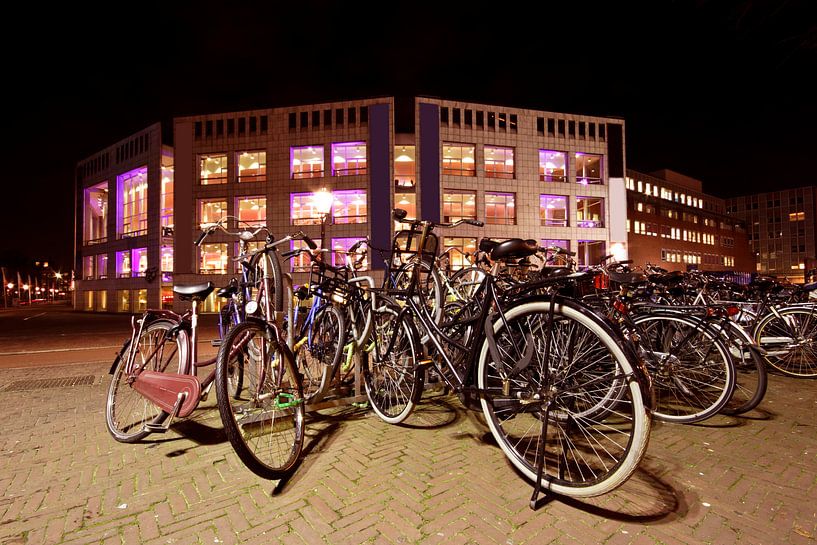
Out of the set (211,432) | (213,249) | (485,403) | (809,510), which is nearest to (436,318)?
(485,403)

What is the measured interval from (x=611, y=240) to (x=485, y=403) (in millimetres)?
37226

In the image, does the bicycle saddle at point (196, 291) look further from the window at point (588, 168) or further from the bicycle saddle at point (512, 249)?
the window at point (588, 168)

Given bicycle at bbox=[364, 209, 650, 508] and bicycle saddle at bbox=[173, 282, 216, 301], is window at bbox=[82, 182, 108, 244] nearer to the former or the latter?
bicycle saddle at bbox=[173, 282, 216, 301]

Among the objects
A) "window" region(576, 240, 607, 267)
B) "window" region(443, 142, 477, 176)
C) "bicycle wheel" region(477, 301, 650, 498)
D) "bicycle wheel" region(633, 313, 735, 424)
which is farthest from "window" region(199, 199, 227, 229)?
"bicycle wheel" region(477, 301, 650, 498)

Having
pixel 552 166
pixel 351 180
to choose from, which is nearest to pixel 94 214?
pixel 351 180

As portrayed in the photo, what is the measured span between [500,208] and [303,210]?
55.1 feet

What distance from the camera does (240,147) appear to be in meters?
32.7

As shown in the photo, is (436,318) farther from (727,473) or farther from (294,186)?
(294,186)

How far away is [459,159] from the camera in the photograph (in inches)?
1340

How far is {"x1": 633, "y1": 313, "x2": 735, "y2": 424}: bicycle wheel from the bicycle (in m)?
0.80

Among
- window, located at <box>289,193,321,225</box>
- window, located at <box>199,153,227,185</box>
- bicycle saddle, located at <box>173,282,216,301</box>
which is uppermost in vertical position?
window, located at <box>199,153,227,185</box>

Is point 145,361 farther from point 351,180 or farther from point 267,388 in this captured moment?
point 351,180

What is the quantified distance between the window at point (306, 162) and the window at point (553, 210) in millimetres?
19156

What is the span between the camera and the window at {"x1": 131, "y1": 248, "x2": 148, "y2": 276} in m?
33.3
